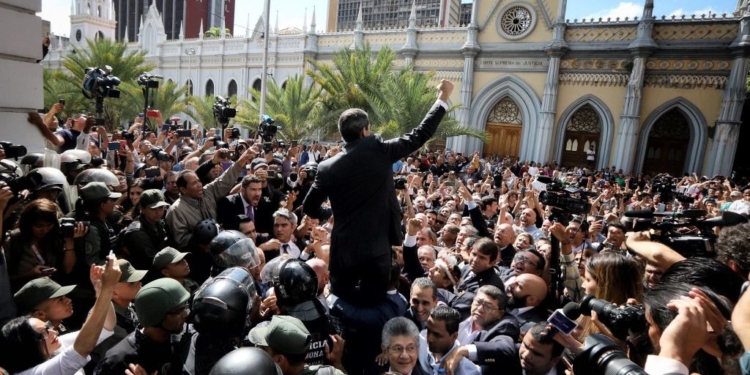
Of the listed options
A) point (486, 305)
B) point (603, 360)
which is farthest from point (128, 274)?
point (603, 360)

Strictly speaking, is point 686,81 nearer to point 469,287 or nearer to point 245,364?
point 469,287

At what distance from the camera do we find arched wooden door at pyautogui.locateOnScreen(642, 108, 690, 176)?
1933 centimetres

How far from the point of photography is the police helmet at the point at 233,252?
116 inches

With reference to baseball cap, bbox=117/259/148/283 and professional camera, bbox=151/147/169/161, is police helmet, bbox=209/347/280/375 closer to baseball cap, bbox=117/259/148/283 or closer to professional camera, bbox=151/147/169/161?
baseball cap, bbox=117/259/148/283

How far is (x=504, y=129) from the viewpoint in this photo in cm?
2277

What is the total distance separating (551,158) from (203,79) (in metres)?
25.3

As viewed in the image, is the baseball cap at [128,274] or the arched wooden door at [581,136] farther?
the arched wooden door at [581,136]

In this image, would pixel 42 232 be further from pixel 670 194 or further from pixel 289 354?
pixel 670 194

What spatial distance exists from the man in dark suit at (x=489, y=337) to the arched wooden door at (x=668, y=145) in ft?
67.1

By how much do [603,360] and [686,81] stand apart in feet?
70.3

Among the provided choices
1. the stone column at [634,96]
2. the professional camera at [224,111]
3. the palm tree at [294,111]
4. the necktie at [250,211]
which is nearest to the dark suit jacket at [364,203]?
the necktie at [250,211]

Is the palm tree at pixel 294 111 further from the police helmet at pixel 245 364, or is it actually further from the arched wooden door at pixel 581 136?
the police helmet at pixel 245 364

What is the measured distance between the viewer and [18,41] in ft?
14.4

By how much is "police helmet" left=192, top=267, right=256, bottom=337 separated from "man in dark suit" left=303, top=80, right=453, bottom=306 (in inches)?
26.5
